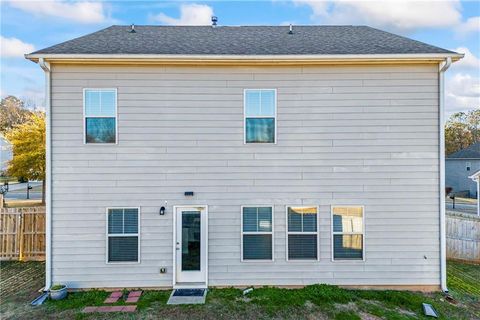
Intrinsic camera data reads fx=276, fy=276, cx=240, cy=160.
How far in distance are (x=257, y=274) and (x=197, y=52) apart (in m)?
5.30

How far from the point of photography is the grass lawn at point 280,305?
530 cm

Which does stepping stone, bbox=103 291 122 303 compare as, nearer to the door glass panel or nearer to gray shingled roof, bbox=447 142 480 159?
the door glass panel

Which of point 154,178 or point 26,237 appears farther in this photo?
point 26,237

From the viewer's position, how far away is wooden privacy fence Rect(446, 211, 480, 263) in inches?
327

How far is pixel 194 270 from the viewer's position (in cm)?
644

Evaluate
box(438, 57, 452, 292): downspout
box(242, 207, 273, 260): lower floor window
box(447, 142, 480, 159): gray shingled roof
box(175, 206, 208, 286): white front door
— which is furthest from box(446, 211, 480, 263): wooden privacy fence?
box(447, 142, 480, 159): gray shingled roof

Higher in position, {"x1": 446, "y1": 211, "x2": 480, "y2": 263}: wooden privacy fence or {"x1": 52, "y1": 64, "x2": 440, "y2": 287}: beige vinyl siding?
{"x1": 52, "y1": 64, "x2": 440, "y2": 287}: beige vinyl siding

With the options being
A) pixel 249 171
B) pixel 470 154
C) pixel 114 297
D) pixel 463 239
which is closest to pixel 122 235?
pixel 114 297

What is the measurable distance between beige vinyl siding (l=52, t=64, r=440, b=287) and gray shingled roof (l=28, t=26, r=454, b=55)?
1.39ft

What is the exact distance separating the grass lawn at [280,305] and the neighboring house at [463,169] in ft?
94.3

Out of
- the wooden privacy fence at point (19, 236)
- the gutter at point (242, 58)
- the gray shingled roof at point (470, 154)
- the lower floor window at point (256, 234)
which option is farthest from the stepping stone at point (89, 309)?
the gray shingled roof at point (470, 154)

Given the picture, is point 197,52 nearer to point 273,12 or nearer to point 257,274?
point 273,12

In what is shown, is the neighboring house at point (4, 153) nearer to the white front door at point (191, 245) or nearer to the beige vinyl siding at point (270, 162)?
the beige vinyl siding at point (270, 162)

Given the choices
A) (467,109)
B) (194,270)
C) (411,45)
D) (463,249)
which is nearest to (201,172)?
(194,270)
